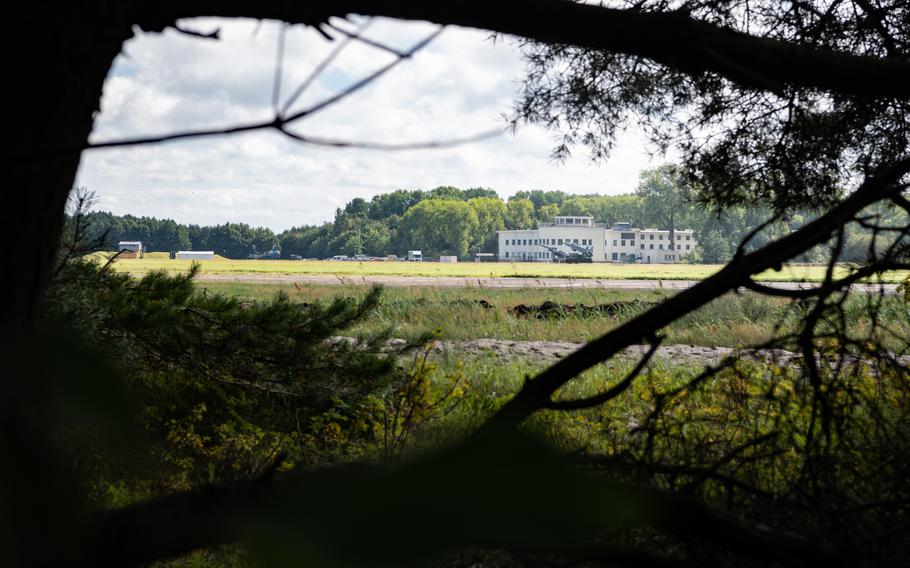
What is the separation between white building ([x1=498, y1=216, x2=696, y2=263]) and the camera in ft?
247

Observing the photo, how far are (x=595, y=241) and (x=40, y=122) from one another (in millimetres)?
76564

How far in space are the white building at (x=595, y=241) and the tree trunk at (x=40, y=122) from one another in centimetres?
7238

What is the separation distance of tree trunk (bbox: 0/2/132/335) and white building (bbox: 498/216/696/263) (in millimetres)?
72380

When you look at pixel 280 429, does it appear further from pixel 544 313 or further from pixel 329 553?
pixel 544 313

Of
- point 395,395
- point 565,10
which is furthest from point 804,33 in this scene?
point 395,395

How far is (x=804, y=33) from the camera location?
11.5 feet

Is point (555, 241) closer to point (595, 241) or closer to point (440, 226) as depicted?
point (595, 241)

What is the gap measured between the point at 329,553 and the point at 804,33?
150 inches

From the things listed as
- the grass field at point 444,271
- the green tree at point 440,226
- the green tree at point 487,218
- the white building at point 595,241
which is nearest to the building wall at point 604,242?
the white building at point 595,241

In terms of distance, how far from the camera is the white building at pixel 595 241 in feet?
247

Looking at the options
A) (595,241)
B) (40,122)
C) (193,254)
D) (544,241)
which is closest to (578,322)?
(40,122)

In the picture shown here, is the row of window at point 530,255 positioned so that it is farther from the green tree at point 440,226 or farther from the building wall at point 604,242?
the green tree at point 440,226

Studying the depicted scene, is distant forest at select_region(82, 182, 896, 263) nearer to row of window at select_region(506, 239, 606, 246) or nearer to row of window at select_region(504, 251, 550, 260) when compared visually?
row of window at select_region(506, 239, 606, 246)

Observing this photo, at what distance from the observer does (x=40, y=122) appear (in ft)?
2.65
